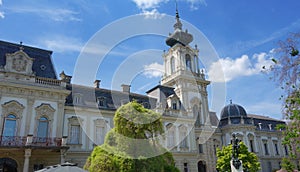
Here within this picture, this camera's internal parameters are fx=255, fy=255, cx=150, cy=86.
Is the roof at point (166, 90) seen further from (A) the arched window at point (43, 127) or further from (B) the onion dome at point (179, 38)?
(A) the arched window at point (43, 127)

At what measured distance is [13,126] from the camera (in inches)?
753

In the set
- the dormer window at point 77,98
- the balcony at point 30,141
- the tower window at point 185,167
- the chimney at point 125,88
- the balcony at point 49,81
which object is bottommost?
the tower window at point 185,167

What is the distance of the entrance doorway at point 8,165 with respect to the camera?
18320mm

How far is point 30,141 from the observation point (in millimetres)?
17969

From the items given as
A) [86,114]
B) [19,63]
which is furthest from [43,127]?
[19,63]

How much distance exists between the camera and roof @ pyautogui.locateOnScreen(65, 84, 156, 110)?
2439cm

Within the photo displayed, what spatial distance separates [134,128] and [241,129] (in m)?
26.6

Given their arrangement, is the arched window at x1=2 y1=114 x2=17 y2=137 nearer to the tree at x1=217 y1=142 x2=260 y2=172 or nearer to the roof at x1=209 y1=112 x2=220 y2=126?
the tree at x1=217 y1=142 x2=260 y2=172

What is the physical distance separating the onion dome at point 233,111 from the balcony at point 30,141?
26112 mm

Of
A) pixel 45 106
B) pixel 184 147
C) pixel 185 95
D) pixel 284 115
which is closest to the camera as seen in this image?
pixel 284 115

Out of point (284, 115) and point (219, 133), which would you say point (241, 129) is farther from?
point (284, 115)

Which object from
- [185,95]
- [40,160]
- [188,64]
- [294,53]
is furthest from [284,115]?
[188,64]

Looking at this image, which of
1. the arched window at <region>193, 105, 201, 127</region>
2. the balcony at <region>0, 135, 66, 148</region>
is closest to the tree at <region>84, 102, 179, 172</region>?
the balcony at <region>0, 135, 66, 148</region>

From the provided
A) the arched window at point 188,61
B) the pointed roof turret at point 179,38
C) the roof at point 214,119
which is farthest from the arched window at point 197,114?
the pointed roof turret at point 179,38
